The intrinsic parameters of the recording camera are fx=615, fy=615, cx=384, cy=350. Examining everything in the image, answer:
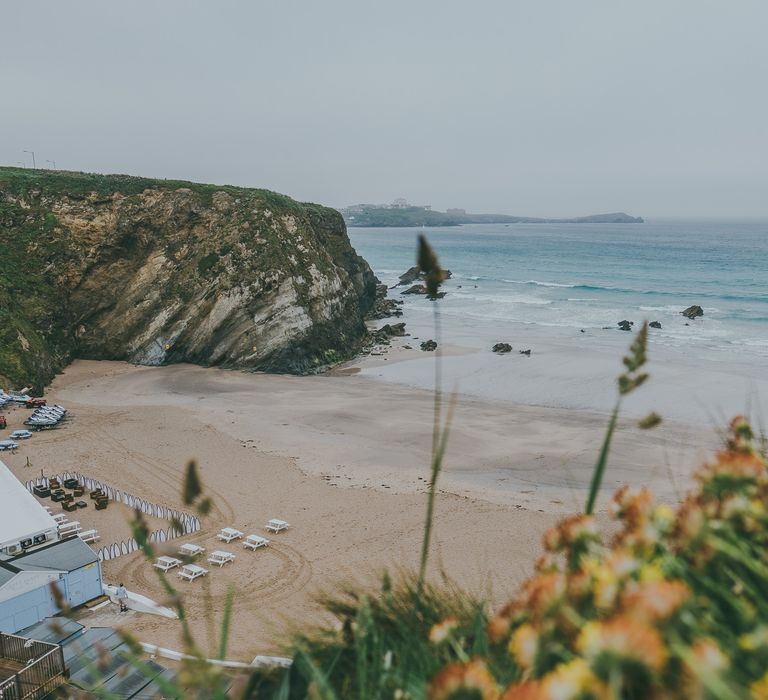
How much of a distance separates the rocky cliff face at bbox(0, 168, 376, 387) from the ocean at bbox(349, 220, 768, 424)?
28.3ft

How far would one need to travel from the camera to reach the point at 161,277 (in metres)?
43.8

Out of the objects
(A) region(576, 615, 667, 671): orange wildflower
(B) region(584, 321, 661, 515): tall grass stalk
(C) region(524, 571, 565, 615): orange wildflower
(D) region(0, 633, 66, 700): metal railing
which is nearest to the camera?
(A) region(576, 615, 667, 671): orange wildflower

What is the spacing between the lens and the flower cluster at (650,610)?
1.15 metres

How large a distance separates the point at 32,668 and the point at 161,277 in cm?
3800

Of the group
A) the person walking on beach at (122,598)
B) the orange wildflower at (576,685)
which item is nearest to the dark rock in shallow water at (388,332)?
the person walking on beach at (122,598)

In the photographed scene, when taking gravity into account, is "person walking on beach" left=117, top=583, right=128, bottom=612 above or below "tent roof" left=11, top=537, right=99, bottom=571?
below

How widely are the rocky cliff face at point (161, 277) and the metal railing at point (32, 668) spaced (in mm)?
31362

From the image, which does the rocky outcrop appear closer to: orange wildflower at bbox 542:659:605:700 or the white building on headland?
the white building on headland

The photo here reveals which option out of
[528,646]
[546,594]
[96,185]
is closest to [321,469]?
[546,594]

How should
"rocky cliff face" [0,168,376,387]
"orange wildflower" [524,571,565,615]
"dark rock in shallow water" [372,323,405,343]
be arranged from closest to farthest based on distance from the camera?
"orange wildflower" [524,571,565,615], "rocky cliff face" [0,168,376,387], "dark rock in shallow water" [372,323,405,343]

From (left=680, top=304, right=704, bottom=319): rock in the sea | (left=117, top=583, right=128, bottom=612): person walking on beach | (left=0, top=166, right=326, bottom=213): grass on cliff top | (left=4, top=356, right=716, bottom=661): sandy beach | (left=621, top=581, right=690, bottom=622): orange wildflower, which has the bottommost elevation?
(left=4, top=356, right=716, bottom=661): sandy beach

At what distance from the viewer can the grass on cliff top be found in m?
45.2

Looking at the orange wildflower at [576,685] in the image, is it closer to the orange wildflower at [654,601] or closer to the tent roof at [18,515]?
the orange wildflower at [654,601]

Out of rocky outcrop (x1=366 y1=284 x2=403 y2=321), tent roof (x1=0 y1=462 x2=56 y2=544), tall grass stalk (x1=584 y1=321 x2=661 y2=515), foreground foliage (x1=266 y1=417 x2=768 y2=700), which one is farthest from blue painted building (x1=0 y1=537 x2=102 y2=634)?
rocky outcrop (x1=366 y1=284 x2=403 y2=321)
